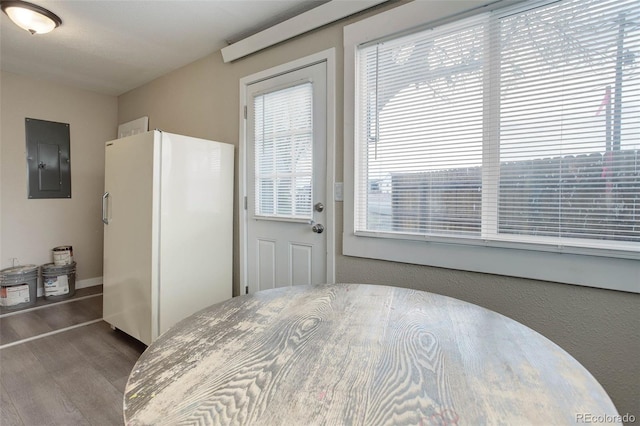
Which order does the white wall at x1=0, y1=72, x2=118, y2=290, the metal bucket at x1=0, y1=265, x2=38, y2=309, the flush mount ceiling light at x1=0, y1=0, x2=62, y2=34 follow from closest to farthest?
1. the flush mount ceiling light at x1=0, y1=0, x2=62, y2=34
2. the metal bucket at x1=0, y1=265, x2=38, y2=309
3. the white wall at x1=0, y1=72, x2=118, y2=290

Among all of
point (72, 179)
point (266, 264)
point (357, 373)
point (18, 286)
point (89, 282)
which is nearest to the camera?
point (357, 373)

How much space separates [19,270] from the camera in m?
3.01

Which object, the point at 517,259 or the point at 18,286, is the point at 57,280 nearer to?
the point at 18,286

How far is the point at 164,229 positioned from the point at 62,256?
2.23m

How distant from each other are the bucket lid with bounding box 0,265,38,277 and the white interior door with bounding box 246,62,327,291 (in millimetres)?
2472

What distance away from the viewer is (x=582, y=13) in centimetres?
130

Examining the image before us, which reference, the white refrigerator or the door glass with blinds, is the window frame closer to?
the door glass with blinds

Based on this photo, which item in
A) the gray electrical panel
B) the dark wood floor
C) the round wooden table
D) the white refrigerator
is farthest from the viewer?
the gray electrical panel

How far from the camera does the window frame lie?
1249mm

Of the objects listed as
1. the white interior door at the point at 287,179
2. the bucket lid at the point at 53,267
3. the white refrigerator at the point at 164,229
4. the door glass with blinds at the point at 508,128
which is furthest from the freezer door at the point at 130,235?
the door glass with blinds at the point at 508,128

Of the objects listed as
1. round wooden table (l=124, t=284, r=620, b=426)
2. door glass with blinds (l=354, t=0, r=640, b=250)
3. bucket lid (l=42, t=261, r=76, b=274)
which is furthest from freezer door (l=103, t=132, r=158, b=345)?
door glass with blinds (l=354, t=0, r=640, b=250)

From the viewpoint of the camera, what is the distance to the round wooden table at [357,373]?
56cm

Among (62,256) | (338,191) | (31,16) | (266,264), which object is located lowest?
(62,256)

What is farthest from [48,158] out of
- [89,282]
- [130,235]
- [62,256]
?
[130,235]
